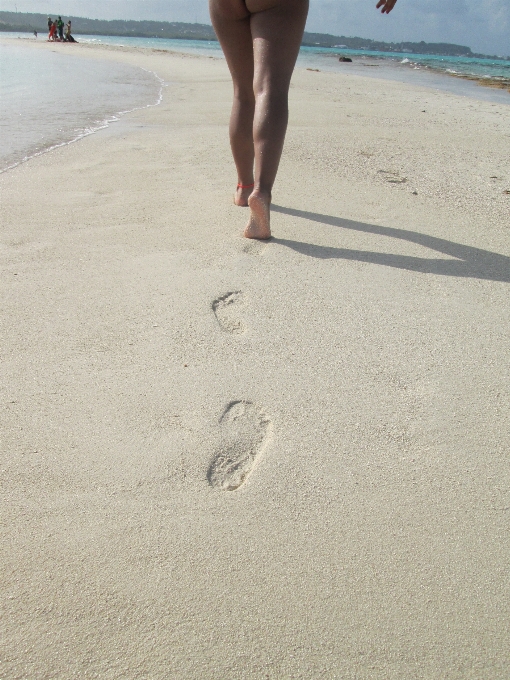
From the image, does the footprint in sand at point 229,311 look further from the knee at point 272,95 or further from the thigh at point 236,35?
the thigh at point 236,35

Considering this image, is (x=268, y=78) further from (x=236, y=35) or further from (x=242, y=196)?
(x=242, y=196)

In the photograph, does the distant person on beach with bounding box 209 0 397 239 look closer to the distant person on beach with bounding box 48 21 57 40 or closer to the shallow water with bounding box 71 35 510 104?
the shallow water with bounding box 71 35 510 104

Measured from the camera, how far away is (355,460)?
1.11 metres

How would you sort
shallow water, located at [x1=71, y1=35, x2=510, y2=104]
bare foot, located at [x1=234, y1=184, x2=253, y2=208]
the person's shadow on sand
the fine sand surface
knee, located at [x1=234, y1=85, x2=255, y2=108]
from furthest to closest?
shallow water, located at [x1=71, y1=35, x2=510, y2=104] → bare foot, located at [x1=234, y1=184, x2=253, y2=208] → knee, located at [x1=234, y1=85, x2=255, y2=108] → the person's shadow on sand → the fine sand surface

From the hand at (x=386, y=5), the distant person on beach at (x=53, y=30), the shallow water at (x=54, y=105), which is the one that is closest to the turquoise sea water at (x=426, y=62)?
the distant person on beach at (x=53, y=30)

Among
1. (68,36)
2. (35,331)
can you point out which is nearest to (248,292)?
(35,331)

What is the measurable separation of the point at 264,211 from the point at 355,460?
3.77 ft

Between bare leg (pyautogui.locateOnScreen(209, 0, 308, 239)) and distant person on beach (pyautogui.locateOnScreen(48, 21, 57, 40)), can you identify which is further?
distant person on beach (pyautogui.locateOnScreen(48, 21, 57, 40))

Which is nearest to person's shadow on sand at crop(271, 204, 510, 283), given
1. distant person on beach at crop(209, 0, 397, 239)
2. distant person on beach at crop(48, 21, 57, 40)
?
distant person on beach at crop(209, 0, 397, 239)

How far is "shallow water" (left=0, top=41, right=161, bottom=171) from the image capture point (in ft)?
12.4

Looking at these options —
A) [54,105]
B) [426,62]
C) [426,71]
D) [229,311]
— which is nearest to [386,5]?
[229,311]

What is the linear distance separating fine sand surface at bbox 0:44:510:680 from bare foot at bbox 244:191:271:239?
0.23ft

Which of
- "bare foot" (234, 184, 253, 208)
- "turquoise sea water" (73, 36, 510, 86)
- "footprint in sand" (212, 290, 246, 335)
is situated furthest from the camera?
"turquoise sea water" (73, 36, 510, 86)

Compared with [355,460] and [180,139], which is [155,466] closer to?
[355,460]
